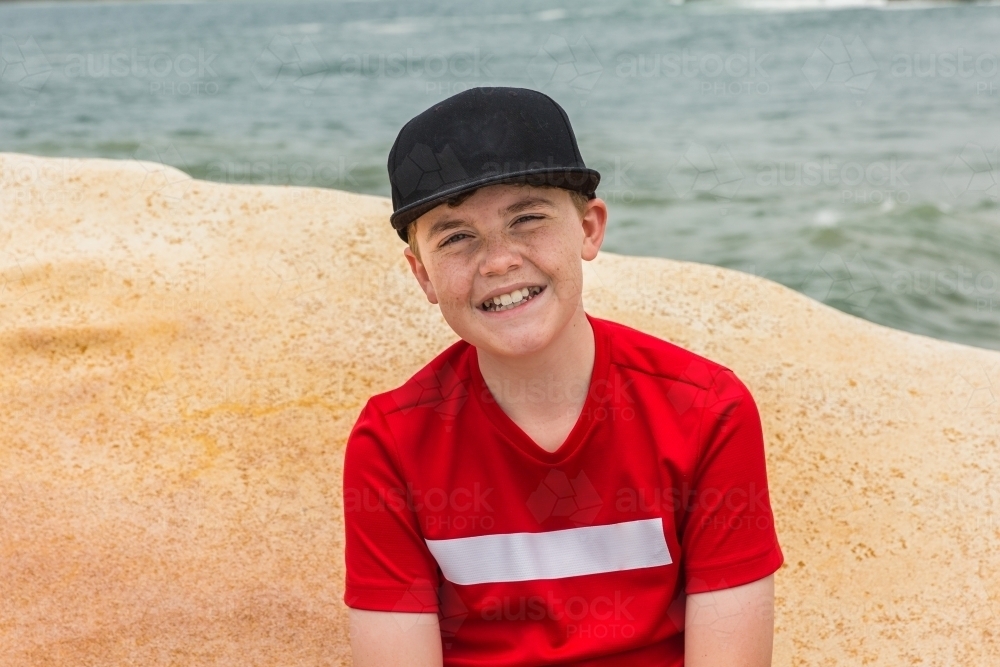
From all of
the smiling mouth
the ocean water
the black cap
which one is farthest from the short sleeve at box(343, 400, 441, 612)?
the ocean water

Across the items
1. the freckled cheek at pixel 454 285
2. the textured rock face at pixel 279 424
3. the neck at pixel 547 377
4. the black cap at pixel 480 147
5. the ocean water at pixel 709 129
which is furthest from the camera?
the ocean water at pixel 709 129

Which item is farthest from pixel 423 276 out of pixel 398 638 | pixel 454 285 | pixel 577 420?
pixel 398 638

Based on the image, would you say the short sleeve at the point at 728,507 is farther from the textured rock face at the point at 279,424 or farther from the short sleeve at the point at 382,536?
the textured rock face at the point at 279,424

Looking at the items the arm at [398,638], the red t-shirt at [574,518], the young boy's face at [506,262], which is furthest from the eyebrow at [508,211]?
the arm at [398,638]

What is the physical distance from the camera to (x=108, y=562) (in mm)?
2625

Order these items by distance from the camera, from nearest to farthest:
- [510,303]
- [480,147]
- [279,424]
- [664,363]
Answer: [480,147]
[510,303]
[664,363]
[279,424]

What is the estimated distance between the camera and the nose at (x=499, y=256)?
1.81 metres

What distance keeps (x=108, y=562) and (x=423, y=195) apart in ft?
4.78

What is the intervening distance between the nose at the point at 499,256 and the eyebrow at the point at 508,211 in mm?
48

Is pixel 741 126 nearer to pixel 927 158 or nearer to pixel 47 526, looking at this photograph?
pixel 927 158

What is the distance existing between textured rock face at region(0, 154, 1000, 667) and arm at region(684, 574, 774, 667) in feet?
2.62

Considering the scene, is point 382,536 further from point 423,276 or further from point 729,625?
point 729,625

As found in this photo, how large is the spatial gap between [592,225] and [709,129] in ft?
34.8

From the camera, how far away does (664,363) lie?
1.95 meters
